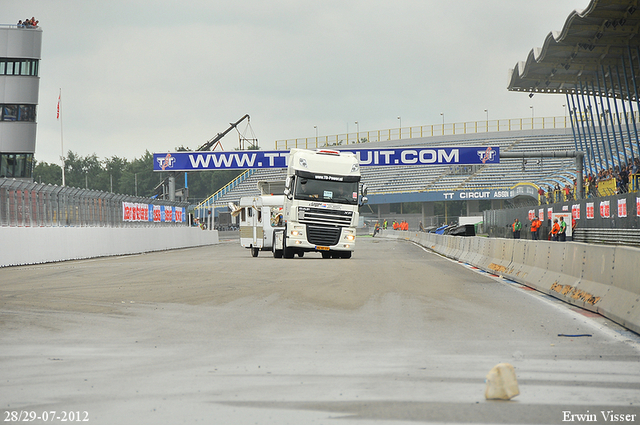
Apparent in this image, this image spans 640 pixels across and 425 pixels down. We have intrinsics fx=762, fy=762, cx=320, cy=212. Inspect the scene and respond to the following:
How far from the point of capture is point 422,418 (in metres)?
4.76

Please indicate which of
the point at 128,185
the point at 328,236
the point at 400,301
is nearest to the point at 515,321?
the point at 400,301

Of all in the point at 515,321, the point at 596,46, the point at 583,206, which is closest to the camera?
the point at 515,321

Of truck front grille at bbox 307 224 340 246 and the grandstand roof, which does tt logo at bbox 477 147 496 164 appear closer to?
the grandstand roof

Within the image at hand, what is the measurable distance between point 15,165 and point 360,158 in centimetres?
2702

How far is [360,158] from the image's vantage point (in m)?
52.5

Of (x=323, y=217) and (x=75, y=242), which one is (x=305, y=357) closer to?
(x=323, y=217)

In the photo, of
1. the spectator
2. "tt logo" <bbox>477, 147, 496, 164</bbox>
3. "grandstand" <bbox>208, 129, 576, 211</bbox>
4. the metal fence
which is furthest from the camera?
"grandstand" <bbox>208, 129, 576, 211</bbox>

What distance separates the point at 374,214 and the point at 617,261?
77.1 meters

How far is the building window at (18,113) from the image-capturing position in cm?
5772

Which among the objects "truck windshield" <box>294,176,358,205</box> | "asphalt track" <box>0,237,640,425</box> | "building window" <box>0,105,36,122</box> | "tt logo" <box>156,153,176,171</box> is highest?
"building window" <box>0,105,36,122</box>

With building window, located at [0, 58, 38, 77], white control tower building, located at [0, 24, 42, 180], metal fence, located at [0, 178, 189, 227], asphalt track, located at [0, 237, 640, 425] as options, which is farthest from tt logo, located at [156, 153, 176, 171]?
asphalt track, located at [0, 237, 640, 425]

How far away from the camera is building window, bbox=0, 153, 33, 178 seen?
2301 inches

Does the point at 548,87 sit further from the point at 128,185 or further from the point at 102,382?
the point at 128,185

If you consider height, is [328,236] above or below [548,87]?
below
